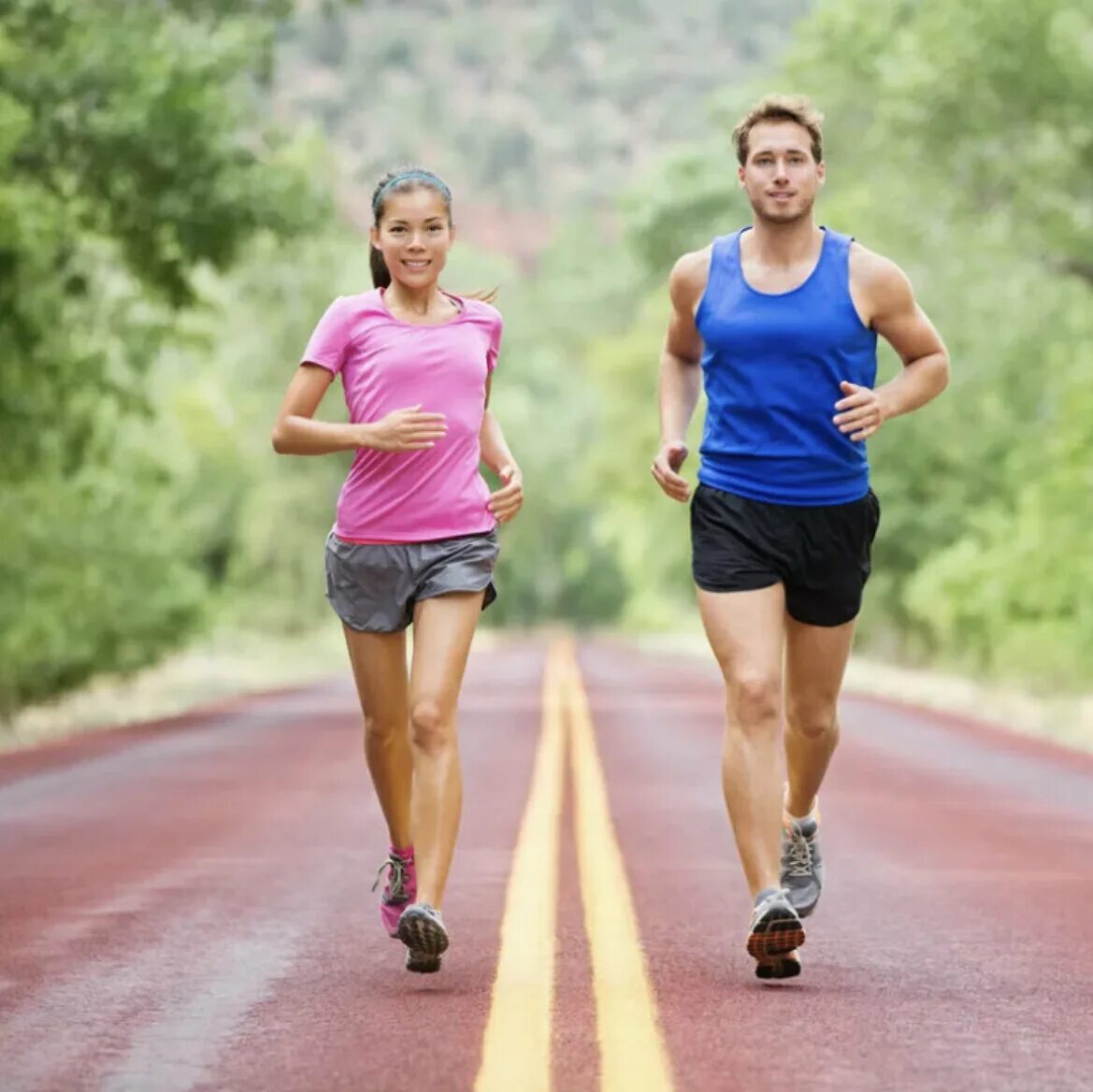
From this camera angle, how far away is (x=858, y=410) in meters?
6.97

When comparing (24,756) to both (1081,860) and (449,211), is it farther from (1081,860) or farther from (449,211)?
(449,211)

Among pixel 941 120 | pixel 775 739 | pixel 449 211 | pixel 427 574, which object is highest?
pixel 941 120

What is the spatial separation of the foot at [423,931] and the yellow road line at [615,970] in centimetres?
46

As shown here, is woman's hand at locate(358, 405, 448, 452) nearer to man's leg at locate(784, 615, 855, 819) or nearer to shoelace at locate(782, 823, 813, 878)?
man's leg at locate(784, 615, 855, 819)

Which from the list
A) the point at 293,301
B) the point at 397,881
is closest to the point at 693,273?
the point at 397,881

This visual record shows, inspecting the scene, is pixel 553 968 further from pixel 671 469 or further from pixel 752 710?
pixel 671 469

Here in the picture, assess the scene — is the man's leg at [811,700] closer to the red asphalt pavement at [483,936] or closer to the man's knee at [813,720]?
the man's knee at [813,720]

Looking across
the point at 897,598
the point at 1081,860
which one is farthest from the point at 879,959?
the point at 897,598

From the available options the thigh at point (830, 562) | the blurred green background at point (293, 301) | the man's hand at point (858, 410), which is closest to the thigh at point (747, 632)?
the thigh at point (830, 562)

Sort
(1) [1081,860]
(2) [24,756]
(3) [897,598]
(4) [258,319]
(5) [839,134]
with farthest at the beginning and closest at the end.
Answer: (4) [258,319]
(5) [839,134]
(3) [897,598]
(2) [24,756]
(1) [1081,860]

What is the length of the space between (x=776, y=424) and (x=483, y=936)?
2.12 m

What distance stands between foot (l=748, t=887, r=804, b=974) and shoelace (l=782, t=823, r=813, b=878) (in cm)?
67

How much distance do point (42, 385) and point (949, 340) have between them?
54.6ft

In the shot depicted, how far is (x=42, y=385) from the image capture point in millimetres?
20531
